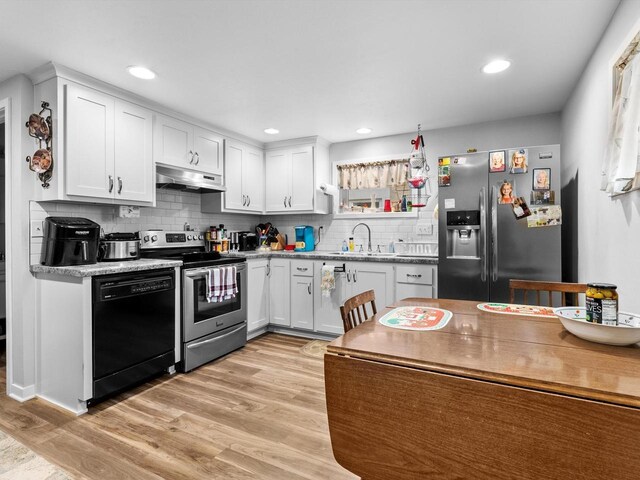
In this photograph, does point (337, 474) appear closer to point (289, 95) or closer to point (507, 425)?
point (507, 425)

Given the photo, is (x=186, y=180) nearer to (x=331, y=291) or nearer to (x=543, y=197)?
(x=331, y=291)

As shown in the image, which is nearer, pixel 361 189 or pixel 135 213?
pixel 135 213

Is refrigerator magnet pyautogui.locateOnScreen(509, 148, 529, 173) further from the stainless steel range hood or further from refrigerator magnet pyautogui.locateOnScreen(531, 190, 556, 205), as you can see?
the stainless steel range hood

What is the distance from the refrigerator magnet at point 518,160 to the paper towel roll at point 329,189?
2021 mm

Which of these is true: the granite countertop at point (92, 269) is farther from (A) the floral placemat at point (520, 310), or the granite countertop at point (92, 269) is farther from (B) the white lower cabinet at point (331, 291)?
(A) the floral placemat at point (520, 310)

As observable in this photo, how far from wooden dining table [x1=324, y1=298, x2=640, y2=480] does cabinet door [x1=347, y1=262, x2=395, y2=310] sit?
6.96 ft

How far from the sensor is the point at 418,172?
11.6 ft

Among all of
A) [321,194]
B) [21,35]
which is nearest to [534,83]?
[321,194]

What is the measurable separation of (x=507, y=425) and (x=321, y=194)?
3.57m

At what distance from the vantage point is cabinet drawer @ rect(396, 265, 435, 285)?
10.6ft

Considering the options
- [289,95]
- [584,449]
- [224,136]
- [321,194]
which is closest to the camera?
[584,449]

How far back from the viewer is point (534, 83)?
108 inches

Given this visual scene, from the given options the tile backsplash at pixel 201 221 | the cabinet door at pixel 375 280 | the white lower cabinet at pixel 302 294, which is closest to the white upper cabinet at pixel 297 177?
the tile backsplash at pixel 201 221

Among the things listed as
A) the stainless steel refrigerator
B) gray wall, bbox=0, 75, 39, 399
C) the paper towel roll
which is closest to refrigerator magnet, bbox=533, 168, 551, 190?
the stainless steel refrigerator
